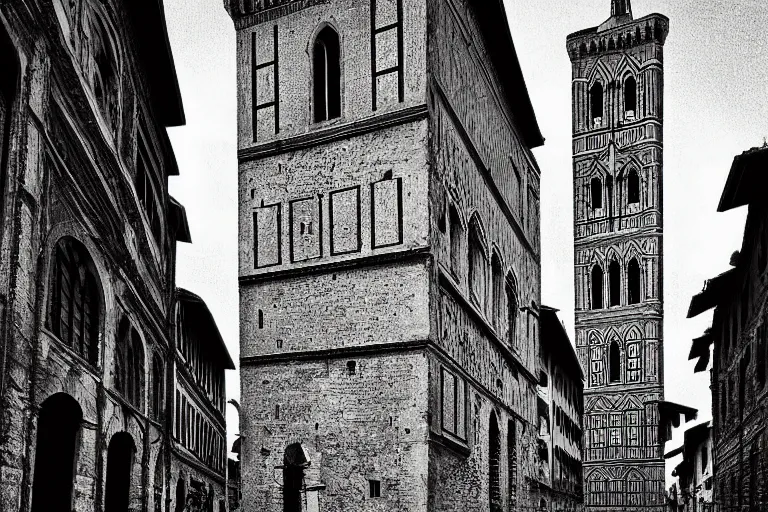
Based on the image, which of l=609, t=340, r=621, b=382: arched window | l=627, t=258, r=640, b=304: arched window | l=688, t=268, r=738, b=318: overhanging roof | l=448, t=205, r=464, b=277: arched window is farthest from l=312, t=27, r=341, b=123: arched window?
l=627, t=258, r=640, b=304: arched window

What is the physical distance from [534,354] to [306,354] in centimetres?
1165

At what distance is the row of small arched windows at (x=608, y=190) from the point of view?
52.1 meters

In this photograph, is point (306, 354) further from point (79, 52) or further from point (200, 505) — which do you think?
point (200, 505)


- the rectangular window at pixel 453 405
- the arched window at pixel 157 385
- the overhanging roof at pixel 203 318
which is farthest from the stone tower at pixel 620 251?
the arched window at pixel 157 385

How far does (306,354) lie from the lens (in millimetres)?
18688

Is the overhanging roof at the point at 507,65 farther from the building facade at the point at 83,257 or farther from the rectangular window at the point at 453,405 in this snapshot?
the building facade at the point at 83,257

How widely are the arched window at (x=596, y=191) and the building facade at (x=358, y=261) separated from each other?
105 feet

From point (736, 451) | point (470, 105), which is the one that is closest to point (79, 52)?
point (470, 105)

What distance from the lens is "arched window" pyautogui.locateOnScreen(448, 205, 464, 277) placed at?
20.0 m

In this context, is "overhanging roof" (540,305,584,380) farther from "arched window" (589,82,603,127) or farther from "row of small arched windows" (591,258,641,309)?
"arched window" (589,82,603,127)

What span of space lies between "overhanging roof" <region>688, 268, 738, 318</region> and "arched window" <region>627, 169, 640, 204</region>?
2519 centimetres

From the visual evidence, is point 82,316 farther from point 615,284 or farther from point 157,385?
point 615,284

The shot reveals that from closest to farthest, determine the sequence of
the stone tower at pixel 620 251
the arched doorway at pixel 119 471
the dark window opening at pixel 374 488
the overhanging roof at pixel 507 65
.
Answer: the arched doorway at pixel 119 471, the dark window opening at pixel 374 488, the overhanging roof at pixel 507 65, the stone tower at pixel 620 251

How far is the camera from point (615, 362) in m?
50.2
